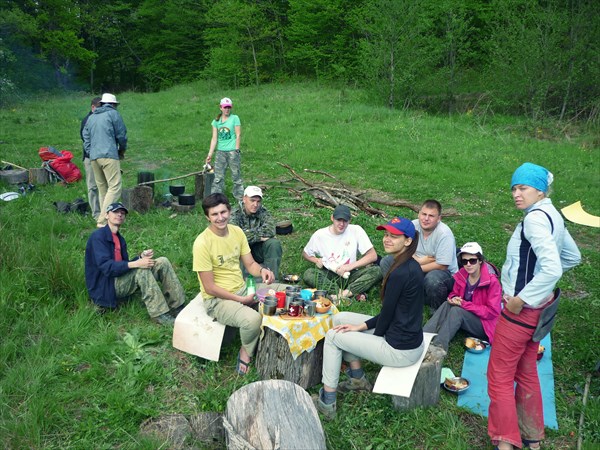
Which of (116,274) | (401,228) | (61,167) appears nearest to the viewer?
(401,228)

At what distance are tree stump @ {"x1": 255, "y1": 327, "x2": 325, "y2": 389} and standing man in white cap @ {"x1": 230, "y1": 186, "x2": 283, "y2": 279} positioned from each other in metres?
1.79

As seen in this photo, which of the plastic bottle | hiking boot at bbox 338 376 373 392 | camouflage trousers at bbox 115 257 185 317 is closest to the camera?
hiking boot at bbox 338 376 373 392

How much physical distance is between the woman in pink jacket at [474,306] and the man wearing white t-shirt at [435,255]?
36 cm

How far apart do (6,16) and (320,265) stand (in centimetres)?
2794

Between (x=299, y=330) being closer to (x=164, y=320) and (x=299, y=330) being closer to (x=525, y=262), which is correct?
(x=164, y=320)

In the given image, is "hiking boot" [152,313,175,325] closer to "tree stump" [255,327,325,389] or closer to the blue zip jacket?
the blue zip jacket

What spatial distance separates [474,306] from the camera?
5.00 metres

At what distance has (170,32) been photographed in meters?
40.6

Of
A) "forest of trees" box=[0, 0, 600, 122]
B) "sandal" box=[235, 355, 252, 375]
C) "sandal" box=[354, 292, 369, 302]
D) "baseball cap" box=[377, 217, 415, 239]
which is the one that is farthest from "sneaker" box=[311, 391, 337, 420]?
"forest of trees" box=[0, 0, 600, 122]

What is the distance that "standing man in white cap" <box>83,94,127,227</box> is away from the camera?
7656 mm

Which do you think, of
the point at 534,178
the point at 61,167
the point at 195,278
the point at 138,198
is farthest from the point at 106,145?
the point at 534,178

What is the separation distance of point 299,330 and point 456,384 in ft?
4.57

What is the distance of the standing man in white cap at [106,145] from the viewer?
7656 millimetres

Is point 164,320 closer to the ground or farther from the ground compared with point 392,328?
closer to the ground
